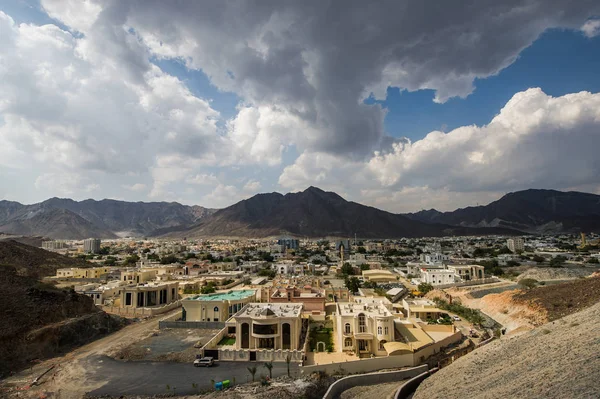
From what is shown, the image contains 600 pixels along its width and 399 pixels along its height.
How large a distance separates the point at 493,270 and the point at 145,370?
186 feet

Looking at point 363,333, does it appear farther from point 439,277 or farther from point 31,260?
point 31,260

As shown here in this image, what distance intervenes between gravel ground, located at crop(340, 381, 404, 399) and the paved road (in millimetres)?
3383

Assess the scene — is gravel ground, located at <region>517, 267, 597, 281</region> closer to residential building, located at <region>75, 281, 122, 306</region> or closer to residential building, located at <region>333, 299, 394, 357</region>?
residential building, located at <region>333, 299, 394, 357</region>

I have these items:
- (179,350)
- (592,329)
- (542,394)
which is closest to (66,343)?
(179,350)

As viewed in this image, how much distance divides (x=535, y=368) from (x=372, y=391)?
831 cm

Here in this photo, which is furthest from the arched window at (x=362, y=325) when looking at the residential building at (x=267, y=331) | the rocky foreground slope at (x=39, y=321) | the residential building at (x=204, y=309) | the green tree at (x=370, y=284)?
the green tree at (x=370, y=284)

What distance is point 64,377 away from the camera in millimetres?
21141

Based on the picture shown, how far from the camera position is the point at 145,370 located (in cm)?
2191

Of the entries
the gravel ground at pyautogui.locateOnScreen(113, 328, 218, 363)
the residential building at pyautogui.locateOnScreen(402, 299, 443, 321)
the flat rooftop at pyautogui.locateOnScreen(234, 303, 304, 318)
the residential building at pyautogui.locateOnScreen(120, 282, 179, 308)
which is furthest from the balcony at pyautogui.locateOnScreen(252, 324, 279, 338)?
the residential building at pyautogui.locateOnScreen(120, 282, 179, 308)

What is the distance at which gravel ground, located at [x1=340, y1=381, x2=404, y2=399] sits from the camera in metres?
18.7

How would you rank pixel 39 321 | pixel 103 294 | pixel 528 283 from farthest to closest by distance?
pixel 528 283 < pixel 103 294 < pixel 39 321

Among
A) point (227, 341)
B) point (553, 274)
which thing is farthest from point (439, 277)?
point (227, 341)

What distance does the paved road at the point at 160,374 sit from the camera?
19.3 m

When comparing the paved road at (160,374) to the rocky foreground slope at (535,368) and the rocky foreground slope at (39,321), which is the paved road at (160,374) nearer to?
the rocky foreground slope at (39,321)
